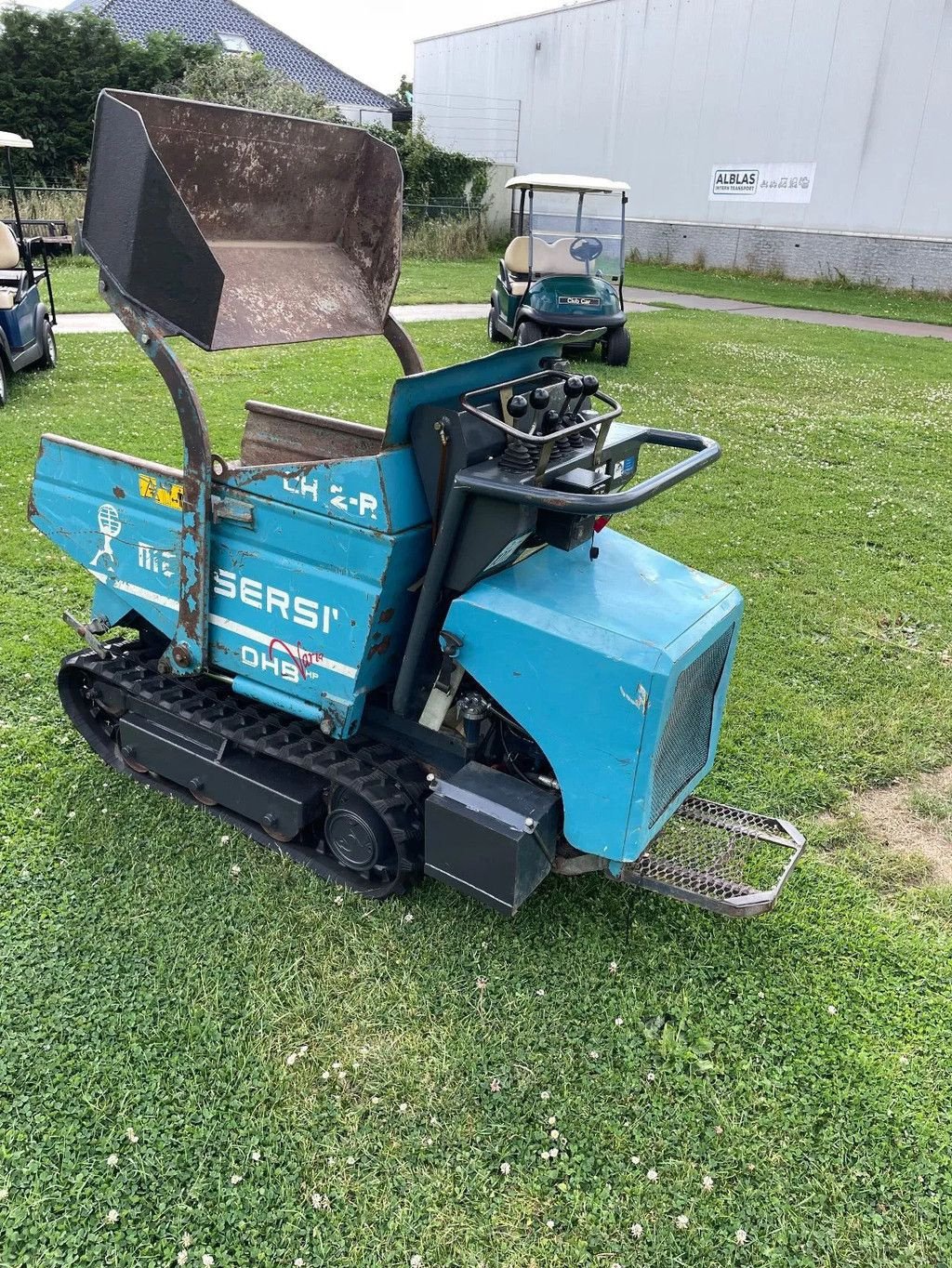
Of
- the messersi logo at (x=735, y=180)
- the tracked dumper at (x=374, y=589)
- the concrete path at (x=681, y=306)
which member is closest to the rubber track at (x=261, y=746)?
the tracked dumper at (x=374, y=589)

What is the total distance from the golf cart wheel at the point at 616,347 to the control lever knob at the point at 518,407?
9.74 meters

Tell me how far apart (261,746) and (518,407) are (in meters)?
1.52

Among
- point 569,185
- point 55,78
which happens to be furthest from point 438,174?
point 569,185

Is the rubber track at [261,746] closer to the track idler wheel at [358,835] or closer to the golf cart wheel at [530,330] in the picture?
the track idler wheel at [358,835]

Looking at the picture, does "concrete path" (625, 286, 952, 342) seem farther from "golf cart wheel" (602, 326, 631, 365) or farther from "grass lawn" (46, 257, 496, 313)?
"golf cart wheel" (602, 326, 631, 365)

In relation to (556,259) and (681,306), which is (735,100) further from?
(556,259)

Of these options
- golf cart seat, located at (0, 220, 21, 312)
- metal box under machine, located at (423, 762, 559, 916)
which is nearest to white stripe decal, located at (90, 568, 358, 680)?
metal box under machine, located at (423, 762, 559, 916)

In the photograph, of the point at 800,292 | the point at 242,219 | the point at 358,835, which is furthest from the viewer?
the point at 800,292

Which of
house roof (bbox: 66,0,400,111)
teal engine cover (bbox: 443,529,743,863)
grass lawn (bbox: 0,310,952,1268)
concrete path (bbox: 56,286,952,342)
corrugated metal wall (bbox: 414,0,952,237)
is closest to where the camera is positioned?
grass lawn (bbox: 0,310,952,1268)

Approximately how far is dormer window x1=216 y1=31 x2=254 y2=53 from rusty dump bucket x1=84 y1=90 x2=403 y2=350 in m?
34.7

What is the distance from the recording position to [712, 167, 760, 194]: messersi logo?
23.6 metres

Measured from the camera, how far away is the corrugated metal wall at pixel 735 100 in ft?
66.1

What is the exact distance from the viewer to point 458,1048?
2.91 metres

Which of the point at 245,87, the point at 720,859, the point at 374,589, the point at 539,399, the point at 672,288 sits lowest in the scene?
the point at 720,859
